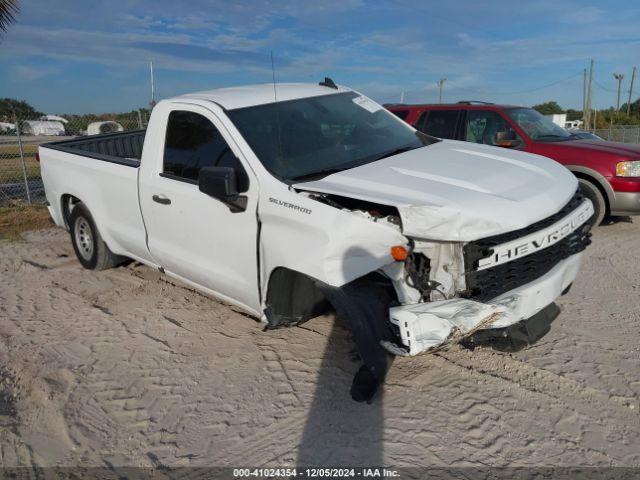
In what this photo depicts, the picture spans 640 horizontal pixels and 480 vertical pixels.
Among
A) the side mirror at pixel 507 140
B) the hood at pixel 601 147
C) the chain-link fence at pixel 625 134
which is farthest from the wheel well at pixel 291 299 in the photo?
the chain-link fence at pixel 625 134

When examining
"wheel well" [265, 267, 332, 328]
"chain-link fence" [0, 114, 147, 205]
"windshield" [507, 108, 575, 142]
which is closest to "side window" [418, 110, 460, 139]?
"windshield" [507, 108, 575, 142]

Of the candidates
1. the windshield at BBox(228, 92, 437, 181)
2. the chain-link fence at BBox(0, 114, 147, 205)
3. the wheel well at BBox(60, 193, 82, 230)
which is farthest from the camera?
the chain-link fence at BBox(0, 114, 147, 205)

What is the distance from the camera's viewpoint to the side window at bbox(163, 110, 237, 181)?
424 cm

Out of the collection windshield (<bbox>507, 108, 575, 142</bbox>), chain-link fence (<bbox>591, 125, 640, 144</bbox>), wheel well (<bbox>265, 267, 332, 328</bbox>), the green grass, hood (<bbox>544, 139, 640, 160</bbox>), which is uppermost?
windshield (<bbox>507, 108, 575, 142</bbox>)

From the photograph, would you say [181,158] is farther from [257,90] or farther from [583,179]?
[583,179]

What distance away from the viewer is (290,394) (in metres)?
3.73

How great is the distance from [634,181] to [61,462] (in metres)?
7.20

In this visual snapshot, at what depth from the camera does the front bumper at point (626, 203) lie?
7277 mm

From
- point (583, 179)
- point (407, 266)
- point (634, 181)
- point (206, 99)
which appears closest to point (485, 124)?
point (583, 179)

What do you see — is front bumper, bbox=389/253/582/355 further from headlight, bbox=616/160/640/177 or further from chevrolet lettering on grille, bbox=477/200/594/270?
headlight, bbox=616/160/640/177

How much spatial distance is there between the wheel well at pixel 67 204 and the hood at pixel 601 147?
630cm

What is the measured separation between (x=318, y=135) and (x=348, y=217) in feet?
4.29

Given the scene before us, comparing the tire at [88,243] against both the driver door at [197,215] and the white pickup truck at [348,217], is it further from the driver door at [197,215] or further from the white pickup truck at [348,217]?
the driver door at [197,215]

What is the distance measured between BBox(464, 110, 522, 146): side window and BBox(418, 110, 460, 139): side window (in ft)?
0.71
